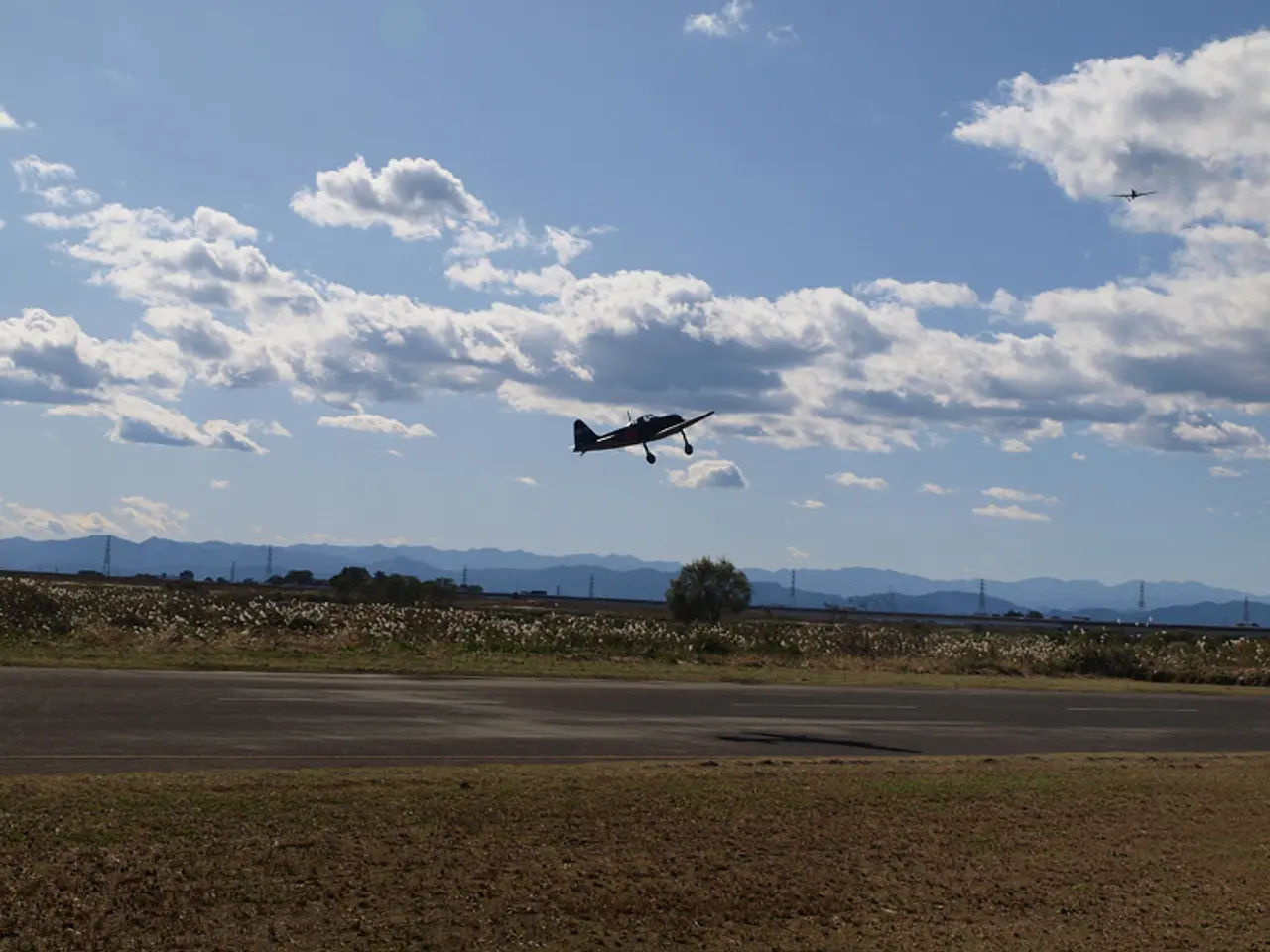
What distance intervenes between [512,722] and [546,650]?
21.8 m

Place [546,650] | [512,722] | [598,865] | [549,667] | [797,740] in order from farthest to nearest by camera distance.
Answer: [546,650], [549,667], [512,722], [797,740], [598,865]

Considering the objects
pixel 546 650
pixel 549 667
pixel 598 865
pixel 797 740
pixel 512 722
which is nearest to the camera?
pixel 598 865

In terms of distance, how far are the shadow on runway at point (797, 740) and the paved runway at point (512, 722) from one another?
0.21ft

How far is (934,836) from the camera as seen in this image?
14000 mm

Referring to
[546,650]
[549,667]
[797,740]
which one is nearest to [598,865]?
[797,740]

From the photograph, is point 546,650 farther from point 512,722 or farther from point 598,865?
point 598,865

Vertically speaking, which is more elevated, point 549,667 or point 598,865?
point 549,667

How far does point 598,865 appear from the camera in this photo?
1189cm

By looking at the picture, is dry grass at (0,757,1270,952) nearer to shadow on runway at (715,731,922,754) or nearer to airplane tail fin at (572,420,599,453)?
shadow on runway at (715,731,922,754)

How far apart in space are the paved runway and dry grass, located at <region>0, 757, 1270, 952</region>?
2793 millimetres

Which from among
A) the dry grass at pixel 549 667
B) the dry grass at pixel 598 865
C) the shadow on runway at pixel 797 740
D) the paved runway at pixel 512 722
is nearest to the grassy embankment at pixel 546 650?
the dry grass at pixel 549 667

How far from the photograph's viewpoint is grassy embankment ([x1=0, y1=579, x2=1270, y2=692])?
116 ft

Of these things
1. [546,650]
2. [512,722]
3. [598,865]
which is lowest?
[598,865]

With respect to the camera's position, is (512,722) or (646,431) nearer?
(512,722)
